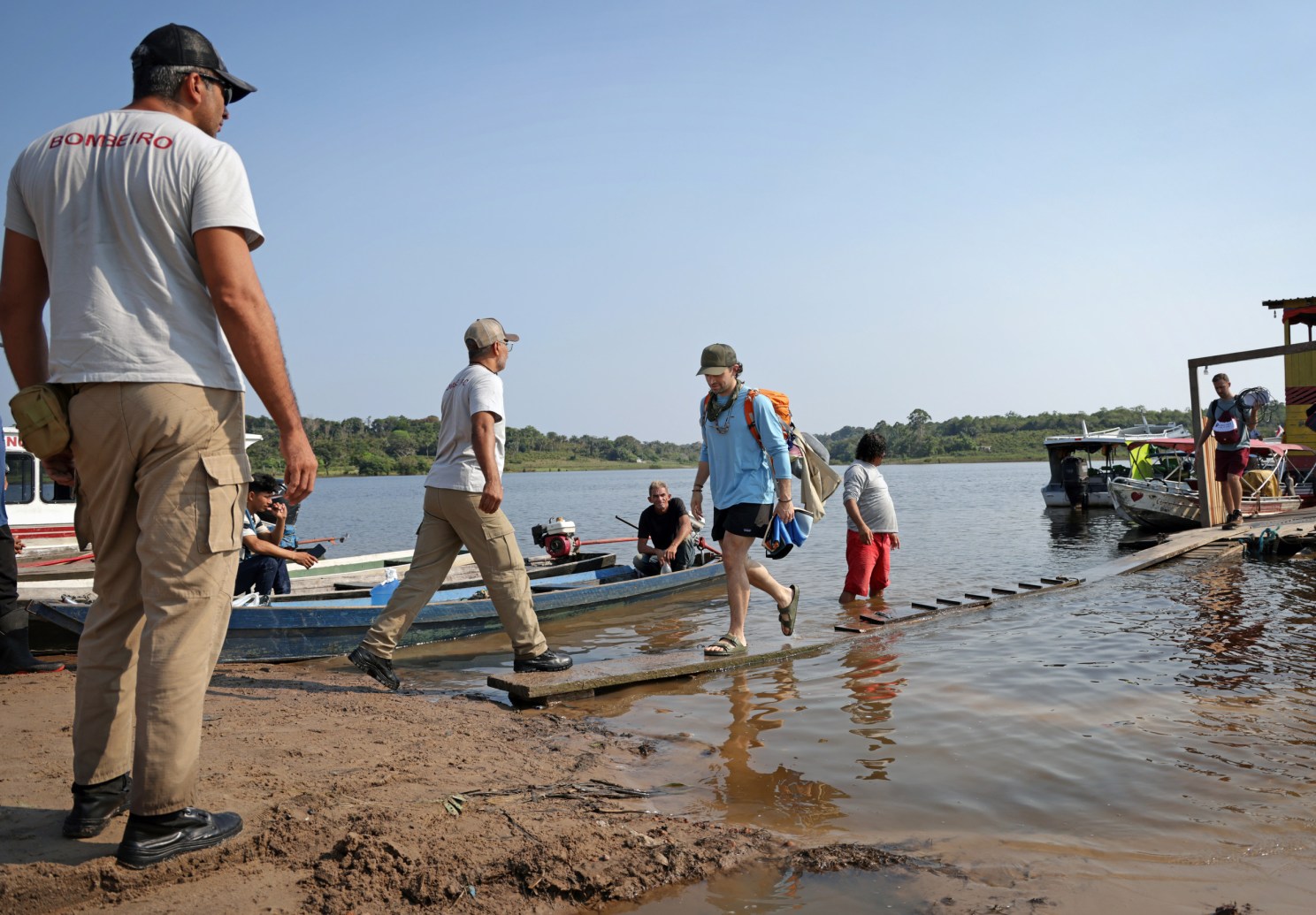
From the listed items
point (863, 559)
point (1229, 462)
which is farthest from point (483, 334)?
point (1229, 462)

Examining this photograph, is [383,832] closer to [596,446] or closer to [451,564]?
[451,564]

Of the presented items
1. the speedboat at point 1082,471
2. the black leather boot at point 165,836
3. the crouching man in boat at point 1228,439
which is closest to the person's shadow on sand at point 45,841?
the black leather boot at point 165,836

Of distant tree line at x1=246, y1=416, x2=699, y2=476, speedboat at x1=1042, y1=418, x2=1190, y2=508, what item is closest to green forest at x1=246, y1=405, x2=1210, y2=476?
distant tree line at x1=246, y1=416, x2=699, y2=476

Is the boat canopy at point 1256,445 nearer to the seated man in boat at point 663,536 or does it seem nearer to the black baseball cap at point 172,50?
the seated man in boat at point 663,536

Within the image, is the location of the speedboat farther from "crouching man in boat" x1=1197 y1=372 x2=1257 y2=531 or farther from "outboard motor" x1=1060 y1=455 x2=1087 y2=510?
"crouching man in boat" x1=1197 y1=372 x2=1257 y2=531

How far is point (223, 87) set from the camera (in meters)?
3.16

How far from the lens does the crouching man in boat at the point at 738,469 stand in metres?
6.34

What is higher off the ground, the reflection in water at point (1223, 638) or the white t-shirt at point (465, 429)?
the white t-shirt at point (465, 429)

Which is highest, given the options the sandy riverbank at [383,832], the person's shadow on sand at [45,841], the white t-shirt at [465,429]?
the white t-shirt at [465,429]

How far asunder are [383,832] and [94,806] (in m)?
0.92

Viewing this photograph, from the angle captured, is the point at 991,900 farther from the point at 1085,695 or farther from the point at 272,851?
the point at 1085,695

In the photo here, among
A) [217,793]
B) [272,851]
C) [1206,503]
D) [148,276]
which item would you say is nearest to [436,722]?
[217,793]

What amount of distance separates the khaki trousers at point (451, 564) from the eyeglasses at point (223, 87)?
2906 mm

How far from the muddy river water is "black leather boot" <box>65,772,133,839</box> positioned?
1.75m
